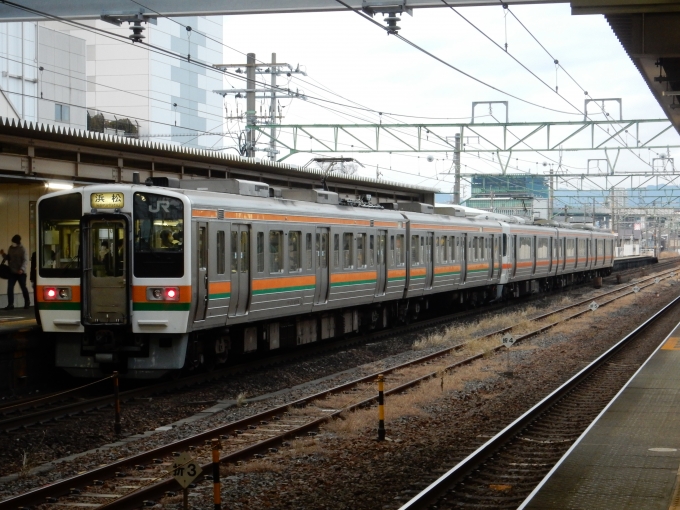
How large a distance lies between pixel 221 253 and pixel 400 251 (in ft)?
28.5

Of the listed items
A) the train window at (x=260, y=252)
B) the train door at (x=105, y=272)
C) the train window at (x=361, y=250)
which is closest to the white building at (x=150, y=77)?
the train window at (x=361, y=250)

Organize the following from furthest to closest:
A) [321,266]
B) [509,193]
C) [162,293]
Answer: [509,193], [321,266], [162,293]

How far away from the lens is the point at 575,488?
26.2 feet

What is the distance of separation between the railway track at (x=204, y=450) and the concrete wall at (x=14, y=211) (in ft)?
25.6

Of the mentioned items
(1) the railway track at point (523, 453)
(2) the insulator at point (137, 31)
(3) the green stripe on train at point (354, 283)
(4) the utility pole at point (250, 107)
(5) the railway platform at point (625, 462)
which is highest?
(4) the utility pole at point (250, 107)

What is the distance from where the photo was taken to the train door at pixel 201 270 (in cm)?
1349

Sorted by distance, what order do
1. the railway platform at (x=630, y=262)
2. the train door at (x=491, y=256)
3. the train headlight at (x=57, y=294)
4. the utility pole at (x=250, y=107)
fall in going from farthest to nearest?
1. the railway platform at (x=630, y=262)
2. the utility pole at (x=250, y=107)
3. the train door at (x=491, y=256)
4. the train headlight at (x=57, y=294)

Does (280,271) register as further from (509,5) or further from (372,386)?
(509,5)

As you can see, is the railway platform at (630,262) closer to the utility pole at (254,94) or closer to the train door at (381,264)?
the utility pole at (254,94)

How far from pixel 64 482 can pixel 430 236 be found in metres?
17.0

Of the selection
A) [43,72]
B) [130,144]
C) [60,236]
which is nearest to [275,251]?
[60,236]

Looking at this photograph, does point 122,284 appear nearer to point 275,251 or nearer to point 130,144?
point 275,251

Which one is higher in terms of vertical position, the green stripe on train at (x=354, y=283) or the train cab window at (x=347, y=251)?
the train cab window at (x=347, y=251)

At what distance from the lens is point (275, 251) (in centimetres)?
1606
